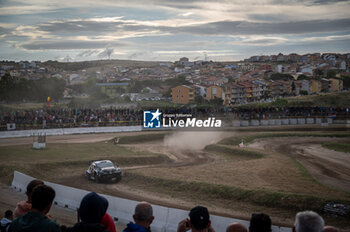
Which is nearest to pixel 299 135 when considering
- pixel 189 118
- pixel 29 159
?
pixel 189 118

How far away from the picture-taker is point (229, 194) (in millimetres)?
18250

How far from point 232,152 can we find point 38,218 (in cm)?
3038

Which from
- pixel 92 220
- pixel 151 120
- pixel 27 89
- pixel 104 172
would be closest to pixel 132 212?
pixel 104 172

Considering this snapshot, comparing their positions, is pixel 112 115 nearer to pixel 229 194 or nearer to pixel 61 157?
pixel 61 157

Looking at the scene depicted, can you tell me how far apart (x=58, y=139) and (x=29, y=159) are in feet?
42.3

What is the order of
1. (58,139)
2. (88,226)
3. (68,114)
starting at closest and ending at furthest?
(88,226), (58,139), (68,114)

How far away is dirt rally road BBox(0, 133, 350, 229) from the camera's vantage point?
58.0ft

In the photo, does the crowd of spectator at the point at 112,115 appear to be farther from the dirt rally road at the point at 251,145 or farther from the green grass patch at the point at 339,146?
the green grass patch at the point at 339,146

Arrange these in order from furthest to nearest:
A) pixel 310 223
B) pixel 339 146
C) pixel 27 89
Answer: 1. pixel 27 89
2. pixel 339 146
3. pixel 310 223

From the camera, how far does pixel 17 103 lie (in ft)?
245

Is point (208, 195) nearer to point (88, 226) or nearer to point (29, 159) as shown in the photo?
point (88, 226)

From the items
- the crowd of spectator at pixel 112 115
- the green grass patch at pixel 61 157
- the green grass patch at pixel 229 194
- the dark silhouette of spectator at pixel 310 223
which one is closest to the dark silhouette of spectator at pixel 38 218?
the dark silhouette of spectator at pixel 310 223

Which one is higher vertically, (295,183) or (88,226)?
(88,226)

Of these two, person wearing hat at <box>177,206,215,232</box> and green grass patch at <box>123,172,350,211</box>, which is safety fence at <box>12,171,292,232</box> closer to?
green grass patch at <box>123,172,350,211</box>
